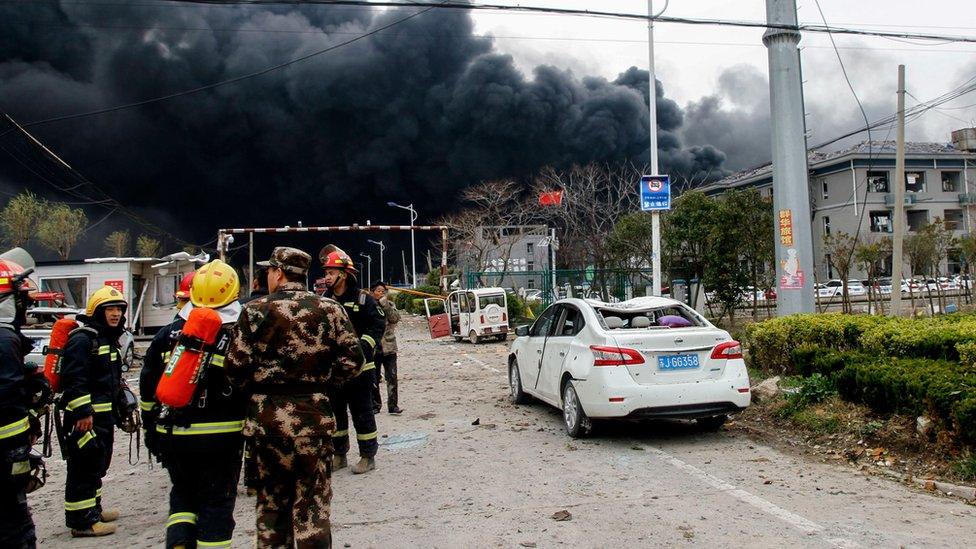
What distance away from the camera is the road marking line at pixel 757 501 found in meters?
4.15

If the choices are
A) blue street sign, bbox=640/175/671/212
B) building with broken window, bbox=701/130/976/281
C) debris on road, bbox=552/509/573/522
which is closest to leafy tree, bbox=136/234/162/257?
building with broken window, bbox=701/130/976/281

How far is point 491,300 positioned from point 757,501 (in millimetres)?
16200

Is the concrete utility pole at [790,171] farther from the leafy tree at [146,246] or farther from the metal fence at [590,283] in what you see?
the leafy tree at [146,246]

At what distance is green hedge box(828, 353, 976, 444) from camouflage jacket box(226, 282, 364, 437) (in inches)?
188

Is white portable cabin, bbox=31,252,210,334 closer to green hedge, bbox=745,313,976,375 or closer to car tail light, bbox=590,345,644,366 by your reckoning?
green hedge, bbox=745,313,976,375

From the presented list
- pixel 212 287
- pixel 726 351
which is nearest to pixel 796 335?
pixel 726 351

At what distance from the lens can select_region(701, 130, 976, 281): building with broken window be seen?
41.9 m

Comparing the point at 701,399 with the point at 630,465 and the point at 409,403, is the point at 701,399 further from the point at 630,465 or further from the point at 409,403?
the point at 409,403

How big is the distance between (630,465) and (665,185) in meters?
8.63

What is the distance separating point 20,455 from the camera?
309 centimetres

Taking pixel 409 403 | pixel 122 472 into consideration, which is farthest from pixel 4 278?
pixel 409 403

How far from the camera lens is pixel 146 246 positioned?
157 feet

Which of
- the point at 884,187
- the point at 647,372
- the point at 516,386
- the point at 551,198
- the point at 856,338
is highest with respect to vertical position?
the point at 884,187

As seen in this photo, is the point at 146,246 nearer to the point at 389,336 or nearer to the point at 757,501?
the point at 389,336
